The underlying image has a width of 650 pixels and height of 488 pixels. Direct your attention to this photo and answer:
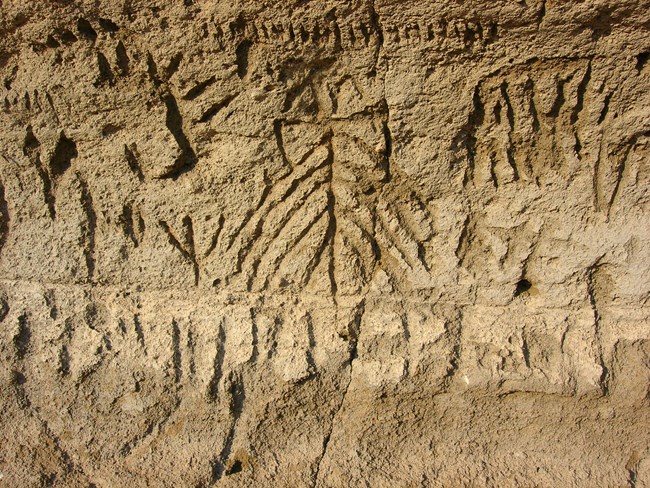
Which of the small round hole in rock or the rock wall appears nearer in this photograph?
the rock wall

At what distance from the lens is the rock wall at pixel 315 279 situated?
5.61 ft

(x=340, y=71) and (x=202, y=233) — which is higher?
(x=340, y=71)

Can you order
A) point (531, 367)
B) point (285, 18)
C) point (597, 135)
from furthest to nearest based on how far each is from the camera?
point (531, 367) → point (597, 135) → point (285, 18)

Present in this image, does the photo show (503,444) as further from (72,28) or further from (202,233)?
(72,28)

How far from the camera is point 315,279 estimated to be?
1.87 metres

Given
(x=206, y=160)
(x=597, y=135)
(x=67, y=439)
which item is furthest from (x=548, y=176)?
(x=67, y=439)

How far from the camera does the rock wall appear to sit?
1.71m

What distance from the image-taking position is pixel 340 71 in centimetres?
166

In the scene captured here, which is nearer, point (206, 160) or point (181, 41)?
point (181, 41)

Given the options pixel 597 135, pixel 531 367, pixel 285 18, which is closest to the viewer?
pixel 285 18

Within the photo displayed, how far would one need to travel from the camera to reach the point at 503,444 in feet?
6.14

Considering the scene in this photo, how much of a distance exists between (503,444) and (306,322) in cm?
68

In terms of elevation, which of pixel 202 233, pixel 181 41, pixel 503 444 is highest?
pixel 181 41

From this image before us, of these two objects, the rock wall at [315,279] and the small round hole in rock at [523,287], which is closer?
the rock wall at [315,279]
